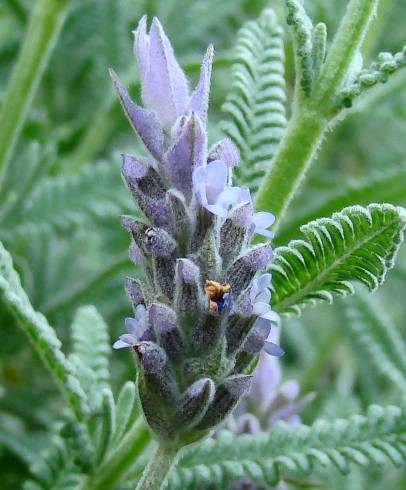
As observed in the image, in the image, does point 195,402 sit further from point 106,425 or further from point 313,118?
point 313,118

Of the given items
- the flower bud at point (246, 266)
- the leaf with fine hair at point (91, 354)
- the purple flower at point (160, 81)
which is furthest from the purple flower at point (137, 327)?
the leaf with fine hair at point (91, 354)

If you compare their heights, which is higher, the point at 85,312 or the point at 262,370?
the point at 85,312

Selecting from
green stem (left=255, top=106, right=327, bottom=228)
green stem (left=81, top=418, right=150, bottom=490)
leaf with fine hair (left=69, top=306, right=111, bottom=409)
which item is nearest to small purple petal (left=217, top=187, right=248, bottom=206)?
green stem (left=255, top=106, right=327, bottom=228)

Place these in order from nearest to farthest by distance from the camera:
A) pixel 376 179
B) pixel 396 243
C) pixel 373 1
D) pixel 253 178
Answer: pixel 396 243
pixel 373 1
pixel 253 178
pixel 376 179

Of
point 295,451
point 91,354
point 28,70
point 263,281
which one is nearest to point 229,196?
point 263,281

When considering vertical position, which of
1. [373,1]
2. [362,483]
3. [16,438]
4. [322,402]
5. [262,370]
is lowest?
[362,483]

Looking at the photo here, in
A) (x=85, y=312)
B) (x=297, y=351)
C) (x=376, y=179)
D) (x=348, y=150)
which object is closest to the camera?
(x=85, y=312)

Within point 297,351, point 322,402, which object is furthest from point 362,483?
point 297,351

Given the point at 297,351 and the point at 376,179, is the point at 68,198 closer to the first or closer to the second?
the point at 376,179
